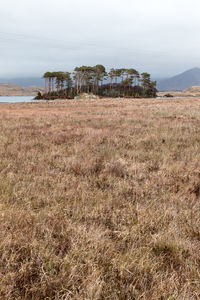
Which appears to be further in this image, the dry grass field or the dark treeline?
the dark treeline

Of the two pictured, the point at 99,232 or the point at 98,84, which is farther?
the point at 98,84

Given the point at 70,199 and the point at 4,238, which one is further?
the point at 70,199

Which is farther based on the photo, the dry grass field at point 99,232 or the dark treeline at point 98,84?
the dark treeline at point 98,84

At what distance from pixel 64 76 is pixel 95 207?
76594 mm

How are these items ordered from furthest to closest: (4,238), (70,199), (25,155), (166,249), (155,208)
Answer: (25,155) < (70,199) < (155,208) < (166,249) < (4,238)

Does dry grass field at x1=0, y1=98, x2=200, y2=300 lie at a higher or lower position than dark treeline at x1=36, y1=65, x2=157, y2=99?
lower

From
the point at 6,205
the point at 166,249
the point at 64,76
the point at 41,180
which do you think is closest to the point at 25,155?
the point at 41,180

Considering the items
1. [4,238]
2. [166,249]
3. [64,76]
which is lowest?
[166,249]

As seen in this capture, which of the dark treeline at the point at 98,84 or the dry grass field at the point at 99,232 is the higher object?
the dark treeline at the point at 98,84

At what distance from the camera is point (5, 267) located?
5.70 feet

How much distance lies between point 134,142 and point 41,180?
187 inches

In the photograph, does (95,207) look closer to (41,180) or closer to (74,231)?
(74,231)

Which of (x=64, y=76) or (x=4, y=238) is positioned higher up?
(x=64, y=76)

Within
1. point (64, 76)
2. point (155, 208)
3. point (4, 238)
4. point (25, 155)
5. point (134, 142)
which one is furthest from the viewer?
point (64, 76)
